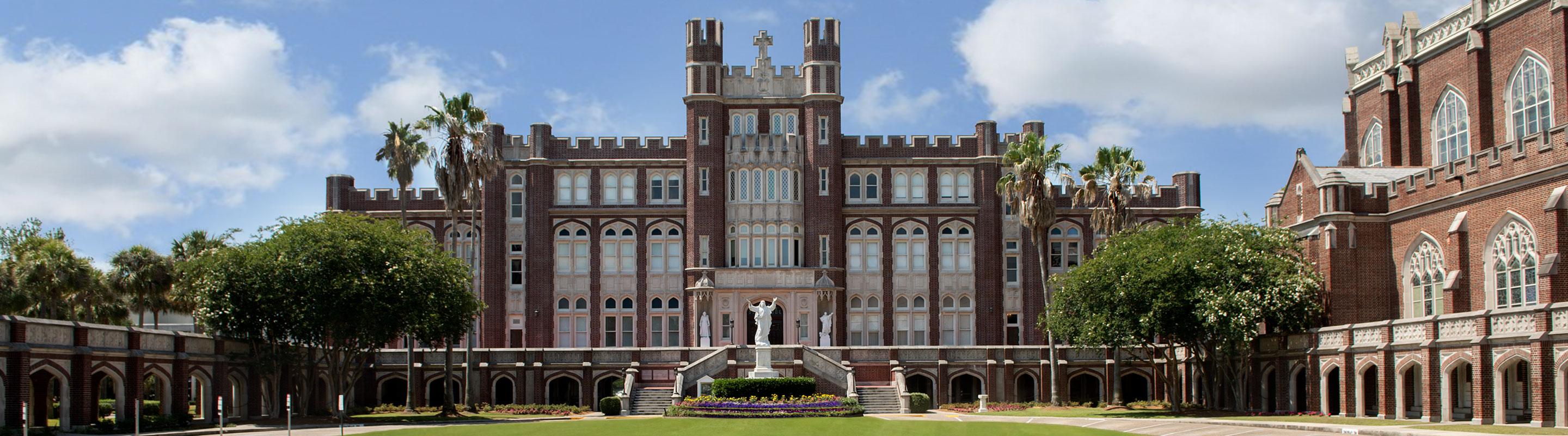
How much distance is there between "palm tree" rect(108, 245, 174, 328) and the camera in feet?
202

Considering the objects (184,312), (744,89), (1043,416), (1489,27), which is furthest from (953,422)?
(184,312)

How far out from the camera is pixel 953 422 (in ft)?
145

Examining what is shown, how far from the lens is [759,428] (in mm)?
40875

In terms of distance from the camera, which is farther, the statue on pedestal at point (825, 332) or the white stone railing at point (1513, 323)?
the statue on pedestal at point (825, 332)

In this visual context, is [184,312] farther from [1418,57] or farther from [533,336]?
[1418,57]

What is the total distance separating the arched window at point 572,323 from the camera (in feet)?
237

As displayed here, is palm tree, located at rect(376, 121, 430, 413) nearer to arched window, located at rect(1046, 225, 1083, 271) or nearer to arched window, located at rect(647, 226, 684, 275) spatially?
arched window, located at rect(647, 226, 684, 275)

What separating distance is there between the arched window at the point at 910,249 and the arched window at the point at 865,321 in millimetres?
2086

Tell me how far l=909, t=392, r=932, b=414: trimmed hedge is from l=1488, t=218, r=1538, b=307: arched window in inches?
801

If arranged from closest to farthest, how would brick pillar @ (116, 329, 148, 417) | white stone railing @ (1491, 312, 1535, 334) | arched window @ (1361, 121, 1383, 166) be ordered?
white stone railing @ (1491, 312, 1535, 334) → brick pillar @ (116, 329, 148, 417) → arched window @ (1361, 121, 1383, 166)

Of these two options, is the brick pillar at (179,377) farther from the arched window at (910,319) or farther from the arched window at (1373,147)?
the arched window at (1373,147)

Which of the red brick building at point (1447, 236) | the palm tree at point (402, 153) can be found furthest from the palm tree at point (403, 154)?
the red brick building at point (1447, 236)

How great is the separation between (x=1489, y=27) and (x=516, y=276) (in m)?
43.4

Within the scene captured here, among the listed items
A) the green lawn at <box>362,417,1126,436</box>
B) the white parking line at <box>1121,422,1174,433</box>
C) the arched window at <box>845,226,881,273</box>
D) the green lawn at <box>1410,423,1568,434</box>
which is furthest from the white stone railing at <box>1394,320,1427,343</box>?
the arched window at <box>845,226,881,273</box>
